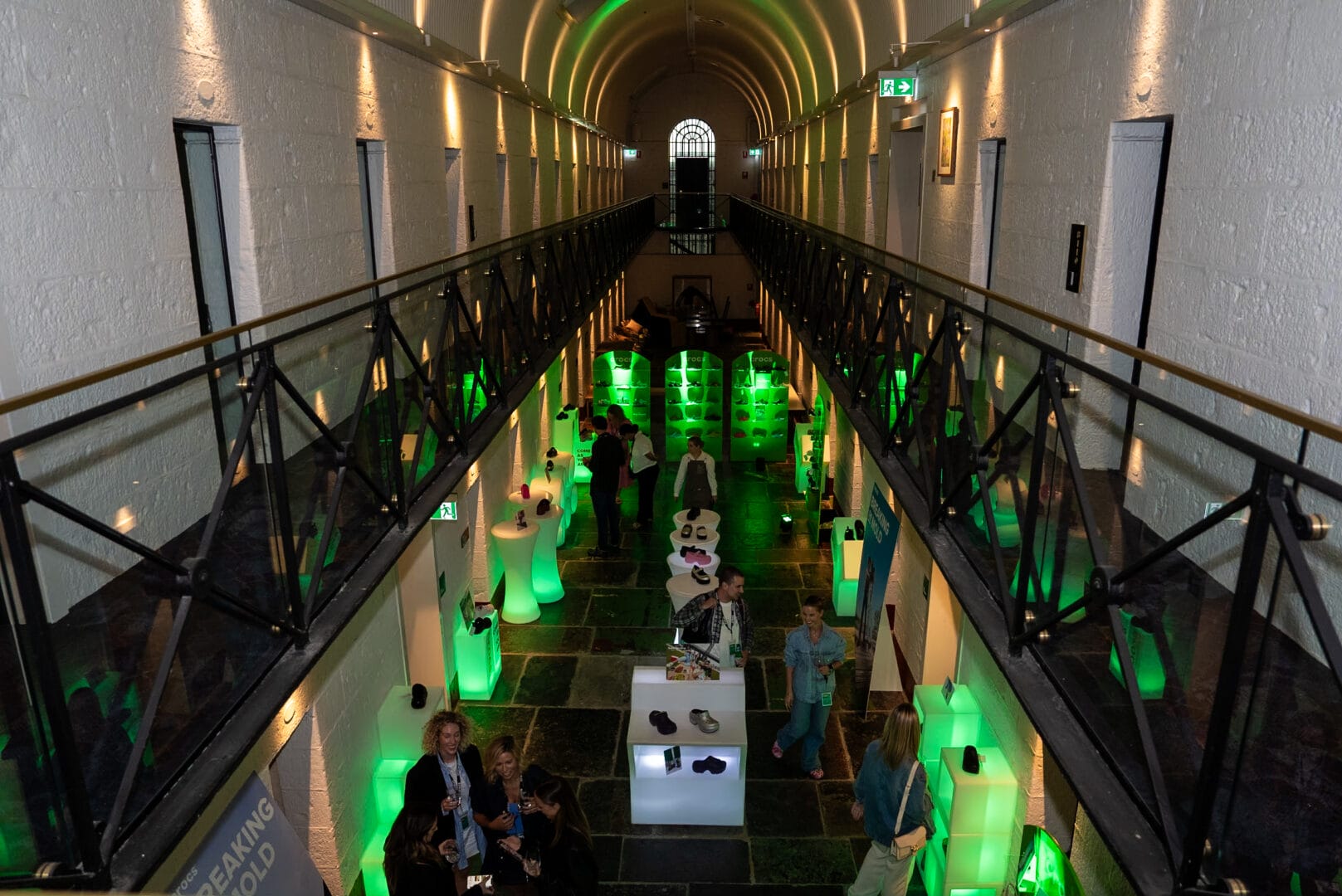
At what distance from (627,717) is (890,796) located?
2.77 m

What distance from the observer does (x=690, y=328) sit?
71.7 ft

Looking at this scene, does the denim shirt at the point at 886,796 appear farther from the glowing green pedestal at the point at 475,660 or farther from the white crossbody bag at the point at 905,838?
the glowing green pedestal at the point at 475,660

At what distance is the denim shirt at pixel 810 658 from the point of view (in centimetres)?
603

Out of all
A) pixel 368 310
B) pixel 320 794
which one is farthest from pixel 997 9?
pixel 320 794

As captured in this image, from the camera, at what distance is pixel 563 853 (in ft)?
14.4

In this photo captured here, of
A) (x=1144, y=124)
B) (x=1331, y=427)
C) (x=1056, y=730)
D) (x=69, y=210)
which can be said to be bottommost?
(x=1056, y=730)

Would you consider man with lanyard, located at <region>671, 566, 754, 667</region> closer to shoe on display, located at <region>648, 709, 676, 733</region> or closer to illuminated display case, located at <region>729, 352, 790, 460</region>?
shoe on display, located at <region>648, 709, 676, 733</region>

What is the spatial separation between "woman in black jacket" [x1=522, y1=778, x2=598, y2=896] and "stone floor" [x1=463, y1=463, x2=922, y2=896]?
1.20m

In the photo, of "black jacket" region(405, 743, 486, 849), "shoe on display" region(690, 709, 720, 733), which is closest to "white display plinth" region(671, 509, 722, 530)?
"shoe on display" region(690, 709, 720, 733)

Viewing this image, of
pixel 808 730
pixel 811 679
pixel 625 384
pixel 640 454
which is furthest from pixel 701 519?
pixel 625 384

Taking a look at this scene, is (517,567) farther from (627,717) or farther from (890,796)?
(890,796)

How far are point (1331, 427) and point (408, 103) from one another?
6911mm

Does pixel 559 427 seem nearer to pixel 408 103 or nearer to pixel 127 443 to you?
pixel 408 103

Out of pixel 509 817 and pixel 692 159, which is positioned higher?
pixel 692 159
